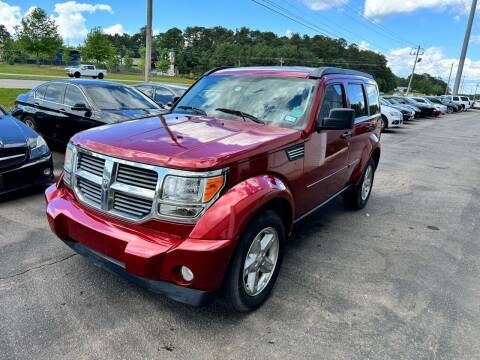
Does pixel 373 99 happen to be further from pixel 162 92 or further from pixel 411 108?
pixel 411 108

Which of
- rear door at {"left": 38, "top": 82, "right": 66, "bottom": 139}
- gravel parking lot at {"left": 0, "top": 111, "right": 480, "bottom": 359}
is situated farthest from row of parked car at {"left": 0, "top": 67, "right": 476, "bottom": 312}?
rear door at {"left": 38, "top": 82, "right": 66, "bottom": 139}

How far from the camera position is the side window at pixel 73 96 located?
24.1ft

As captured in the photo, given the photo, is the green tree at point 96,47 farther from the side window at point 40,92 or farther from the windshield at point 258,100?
the windshield at point 258,100

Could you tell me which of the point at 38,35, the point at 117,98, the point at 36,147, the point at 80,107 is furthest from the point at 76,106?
the point at 38,35

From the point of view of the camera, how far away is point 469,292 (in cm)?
354

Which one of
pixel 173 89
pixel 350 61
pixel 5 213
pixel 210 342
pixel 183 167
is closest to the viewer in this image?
pixel 183 167

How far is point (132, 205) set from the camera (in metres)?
2.64

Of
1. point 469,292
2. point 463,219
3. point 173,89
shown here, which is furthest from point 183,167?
point 173,89

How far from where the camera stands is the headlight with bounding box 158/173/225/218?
2483 mm

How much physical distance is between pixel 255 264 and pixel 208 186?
81cm

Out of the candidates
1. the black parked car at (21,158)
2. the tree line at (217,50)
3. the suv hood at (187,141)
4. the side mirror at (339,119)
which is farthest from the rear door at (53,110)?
the tree line at (217,50)

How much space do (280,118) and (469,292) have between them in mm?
2358

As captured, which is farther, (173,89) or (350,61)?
(350,61)

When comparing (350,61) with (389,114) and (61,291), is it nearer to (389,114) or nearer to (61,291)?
(389,114)
